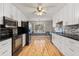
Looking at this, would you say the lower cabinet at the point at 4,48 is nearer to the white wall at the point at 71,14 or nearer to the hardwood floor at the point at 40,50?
the hardwood floor at the point at 40,50

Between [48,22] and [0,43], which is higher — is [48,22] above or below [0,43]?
above

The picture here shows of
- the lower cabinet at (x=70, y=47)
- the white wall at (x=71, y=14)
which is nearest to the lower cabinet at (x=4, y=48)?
the lower cabinet at (x=70, y=47)

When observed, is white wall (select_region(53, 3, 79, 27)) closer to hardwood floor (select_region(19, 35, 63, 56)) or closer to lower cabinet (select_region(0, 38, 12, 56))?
hardwood floor (select_region(19, 35, 63, 56))

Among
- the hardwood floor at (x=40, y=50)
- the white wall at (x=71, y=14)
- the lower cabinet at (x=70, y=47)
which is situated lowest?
the hardwood floor at (x=40, y=50)

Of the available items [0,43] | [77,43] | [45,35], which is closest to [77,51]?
[77,43]

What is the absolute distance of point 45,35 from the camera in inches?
438

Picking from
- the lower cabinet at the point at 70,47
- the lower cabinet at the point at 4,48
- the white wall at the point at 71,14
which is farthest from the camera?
the white wall at the point at 71,14

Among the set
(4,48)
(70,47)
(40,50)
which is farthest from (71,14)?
(4,48)

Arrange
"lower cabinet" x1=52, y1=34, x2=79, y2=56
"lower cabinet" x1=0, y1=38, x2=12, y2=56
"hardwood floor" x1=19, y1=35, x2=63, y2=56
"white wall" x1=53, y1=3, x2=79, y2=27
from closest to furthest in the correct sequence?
"lower cabinet" x1=0, y1=38, x2=12, y2=56
"lower cabinet" x1=52, y1=34, x2=79, y2=56
"white wall" x1=53, y1=3, x2=79, y2=27
"hardwood floor" x1=19, y1=35, x2=63, y2=56

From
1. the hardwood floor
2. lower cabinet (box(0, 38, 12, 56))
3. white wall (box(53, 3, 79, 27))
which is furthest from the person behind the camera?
the hardwood floor

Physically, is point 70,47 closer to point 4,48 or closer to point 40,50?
point 4,48

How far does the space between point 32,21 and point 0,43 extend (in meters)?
9.31

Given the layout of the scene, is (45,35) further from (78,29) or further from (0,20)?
(0,20)

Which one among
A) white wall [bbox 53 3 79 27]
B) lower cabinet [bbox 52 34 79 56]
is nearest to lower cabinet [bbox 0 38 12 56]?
lower cabinet [bbox 52 34 79 56]
